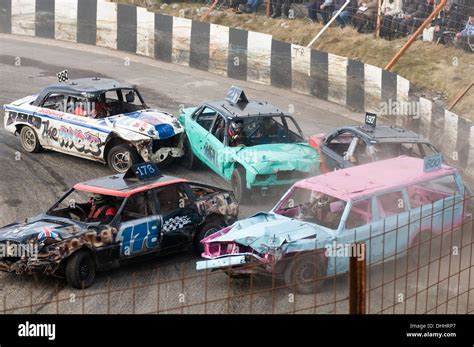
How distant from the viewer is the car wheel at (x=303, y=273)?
1148 cm

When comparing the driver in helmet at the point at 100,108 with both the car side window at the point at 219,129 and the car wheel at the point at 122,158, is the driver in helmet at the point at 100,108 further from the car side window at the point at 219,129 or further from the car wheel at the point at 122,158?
the car side window at the point at 219,129

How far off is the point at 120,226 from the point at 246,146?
4055 millimetres

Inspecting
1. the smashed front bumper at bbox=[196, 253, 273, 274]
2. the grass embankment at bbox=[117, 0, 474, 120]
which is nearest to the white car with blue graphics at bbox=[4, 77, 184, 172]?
A: the smashed front bumper at bbox=[196, 253, 273, 274]

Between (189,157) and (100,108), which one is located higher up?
(100,108)

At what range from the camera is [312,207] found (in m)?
12.8

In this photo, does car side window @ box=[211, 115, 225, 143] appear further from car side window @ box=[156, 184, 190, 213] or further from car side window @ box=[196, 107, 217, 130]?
car side window @ box=[156, 184, 190, 213]

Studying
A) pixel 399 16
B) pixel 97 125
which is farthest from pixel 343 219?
pixel 399 16

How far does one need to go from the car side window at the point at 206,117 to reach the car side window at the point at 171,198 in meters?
3.66

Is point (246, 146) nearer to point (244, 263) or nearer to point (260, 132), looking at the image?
point (260, 132)

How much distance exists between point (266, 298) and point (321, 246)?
100 centimetres

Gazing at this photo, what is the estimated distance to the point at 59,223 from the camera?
12.3 metres

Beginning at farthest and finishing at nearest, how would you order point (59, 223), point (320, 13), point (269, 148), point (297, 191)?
point (320, 13), point (269, 148), point (297, 191), point (59, 223)
